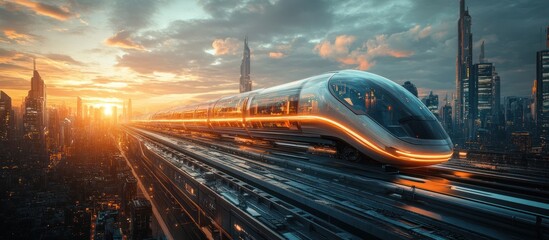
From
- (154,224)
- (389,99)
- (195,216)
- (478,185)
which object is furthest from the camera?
(154,224)

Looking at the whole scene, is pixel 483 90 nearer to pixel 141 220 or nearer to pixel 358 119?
pixel 358 119

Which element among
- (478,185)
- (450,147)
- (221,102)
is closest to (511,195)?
(478,185)

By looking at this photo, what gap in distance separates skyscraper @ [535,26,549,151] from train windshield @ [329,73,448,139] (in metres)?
124

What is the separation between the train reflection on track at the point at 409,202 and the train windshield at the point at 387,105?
5.26 ft

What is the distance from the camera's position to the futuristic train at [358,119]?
351 inches

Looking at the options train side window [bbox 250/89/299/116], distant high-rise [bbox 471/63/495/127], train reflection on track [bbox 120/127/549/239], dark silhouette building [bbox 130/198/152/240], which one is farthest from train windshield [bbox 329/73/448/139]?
distant high-rise [bbox 471/63/495/127]

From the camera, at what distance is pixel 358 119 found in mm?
9836

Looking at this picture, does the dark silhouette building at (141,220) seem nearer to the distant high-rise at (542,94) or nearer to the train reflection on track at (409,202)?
the train reflection on track at (409,202)

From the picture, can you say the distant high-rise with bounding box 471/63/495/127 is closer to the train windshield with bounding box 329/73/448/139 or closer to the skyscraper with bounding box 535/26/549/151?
the skyscraper with bounding box 535/26/549/151

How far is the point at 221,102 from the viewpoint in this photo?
79.0 feet

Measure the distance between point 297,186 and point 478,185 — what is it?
565cm

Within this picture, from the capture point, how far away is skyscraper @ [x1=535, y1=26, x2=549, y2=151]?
107688mm

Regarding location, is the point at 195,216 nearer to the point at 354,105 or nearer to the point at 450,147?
the point at 354,105

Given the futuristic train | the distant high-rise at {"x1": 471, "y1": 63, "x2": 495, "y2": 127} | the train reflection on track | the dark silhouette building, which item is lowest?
the dark silhouette building
